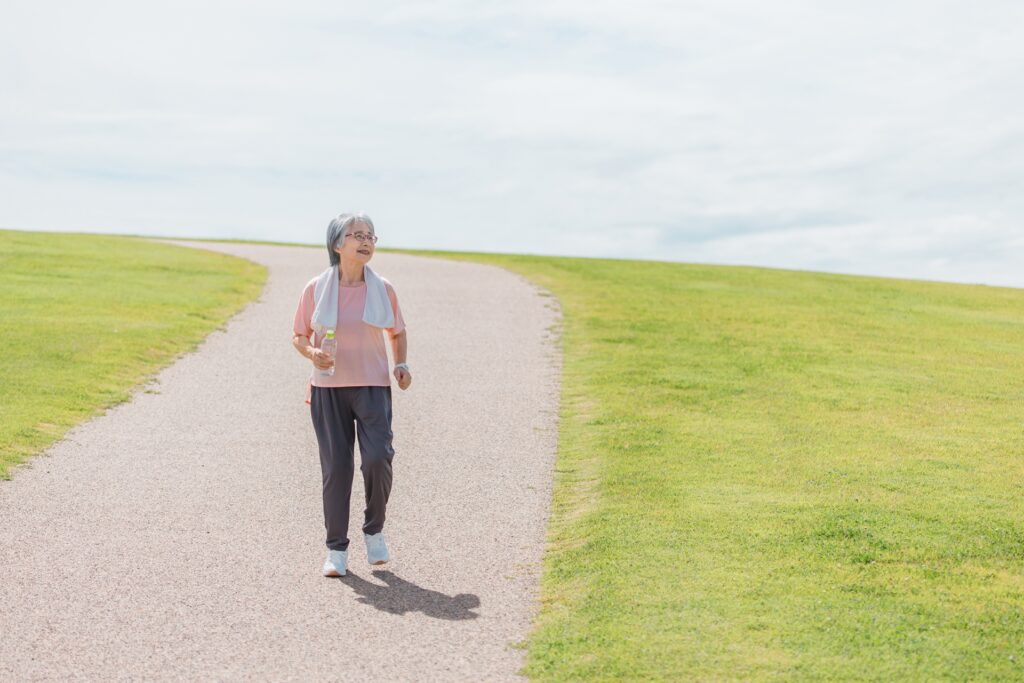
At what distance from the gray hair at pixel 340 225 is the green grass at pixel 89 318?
4.84m

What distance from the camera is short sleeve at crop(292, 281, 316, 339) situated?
7125 millimetres

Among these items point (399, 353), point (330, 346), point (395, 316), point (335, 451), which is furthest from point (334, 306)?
point (335, 451)

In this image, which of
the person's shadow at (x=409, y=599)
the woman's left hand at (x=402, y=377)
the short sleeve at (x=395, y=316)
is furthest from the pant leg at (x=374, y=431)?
the person's shadow at (x=409, y=599)

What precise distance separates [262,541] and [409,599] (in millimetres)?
1650

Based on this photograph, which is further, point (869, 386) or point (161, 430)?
point (869, 386)

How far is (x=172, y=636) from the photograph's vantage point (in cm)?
625

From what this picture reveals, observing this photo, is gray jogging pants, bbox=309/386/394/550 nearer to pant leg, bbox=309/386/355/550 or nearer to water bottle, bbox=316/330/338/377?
pant leg, bbox=309/386/355/550

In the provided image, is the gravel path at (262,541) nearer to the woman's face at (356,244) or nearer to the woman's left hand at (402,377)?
the woman's left hand at (402,377)

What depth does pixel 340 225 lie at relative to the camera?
7.00m

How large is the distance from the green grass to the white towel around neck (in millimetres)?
4669

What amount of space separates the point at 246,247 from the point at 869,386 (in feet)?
84.0

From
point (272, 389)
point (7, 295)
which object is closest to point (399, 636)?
point (272, 389)

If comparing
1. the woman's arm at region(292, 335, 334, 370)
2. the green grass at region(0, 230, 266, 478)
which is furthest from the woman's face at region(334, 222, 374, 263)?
the green grass at region(0, 230, 266, 478)

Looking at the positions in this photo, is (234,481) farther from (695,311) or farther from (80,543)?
(695,311)
